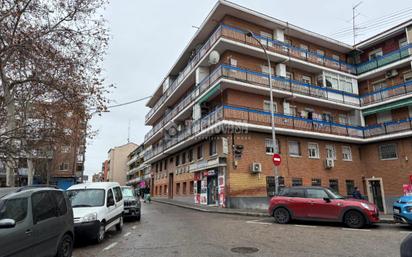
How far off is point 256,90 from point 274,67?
393 cm

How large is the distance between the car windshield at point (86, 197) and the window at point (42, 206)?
2992 millimetres

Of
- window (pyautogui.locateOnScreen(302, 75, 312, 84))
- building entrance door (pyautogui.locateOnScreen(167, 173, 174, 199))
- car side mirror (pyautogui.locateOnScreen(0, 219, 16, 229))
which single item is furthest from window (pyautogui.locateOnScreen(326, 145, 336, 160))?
car side mirror (pyautogui.locateOnScreen(0, 219, 16, 229))

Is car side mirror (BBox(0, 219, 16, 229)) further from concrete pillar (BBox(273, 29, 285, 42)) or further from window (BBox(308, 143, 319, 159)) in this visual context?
concrete pillar (BBox(273, 29, 285, 42))

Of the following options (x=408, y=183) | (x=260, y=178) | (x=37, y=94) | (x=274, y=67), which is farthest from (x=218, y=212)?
(x=408, y=183)

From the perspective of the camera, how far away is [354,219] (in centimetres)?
1141

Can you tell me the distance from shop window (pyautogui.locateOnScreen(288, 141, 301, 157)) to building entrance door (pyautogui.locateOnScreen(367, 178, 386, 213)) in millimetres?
7707

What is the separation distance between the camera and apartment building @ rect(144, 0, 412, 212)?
829 inches

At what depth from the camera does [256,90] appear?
73.1 ft

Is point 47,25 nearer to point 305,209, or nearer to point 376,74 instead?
point 305,209

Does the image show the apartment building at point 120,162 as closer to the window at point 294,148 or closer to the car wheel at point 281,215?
the window at point 294,148

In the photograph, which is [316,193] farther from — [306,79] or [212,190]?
[306,79]

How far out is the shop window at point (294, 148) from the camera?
23291 millimetres

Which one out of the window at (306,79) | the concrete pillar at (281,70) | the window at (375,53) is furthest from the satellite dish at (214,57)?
the window at (375,53)

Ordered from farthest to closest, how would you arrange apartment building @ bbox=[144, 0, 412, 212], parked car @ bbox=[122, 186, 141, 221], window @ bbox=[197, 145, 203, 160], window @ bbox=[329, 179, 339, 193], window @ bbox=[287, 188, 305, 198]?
window @ bbox=[197, 145, 203, 160] < window @ bbox=[329, 179, 339, 193] < apartment building @ bbox=[144, 0, 412, 212] < parked car @ bbox=[122, 186, 141, 221] < window @ bbox=[287, 188, 305, 198]
